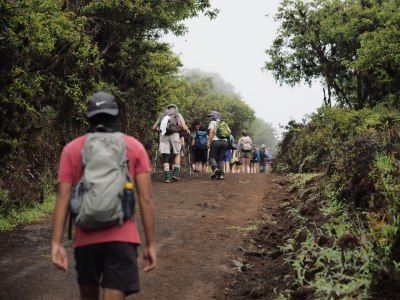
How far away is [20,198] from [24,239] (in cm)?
214

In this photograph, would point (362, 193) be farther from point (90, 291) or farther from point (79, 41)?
point (79, 41)

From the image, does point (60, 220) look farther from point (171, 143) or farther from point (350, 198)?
point (171, 143)

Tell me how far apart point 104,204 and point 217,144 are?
11435 mm

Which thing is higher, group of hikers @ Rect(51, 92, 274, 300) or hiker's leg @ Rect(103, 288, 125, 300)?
group of hikers @ Rect(51, 92, 274, 300)

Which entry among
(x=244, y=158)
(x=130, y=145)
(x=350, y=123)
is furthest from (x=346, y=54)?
(x=130, y=145)

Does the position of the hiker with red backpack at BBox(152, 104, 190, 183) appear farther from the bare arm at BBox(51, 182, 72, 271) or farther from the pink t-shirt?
the bare arm at BBox(51, 182, 72, 271)

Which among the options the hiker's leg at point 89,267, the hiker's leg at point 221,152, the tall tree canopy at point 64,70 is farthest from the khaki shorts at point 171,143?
the hiker's leg at point 89,267

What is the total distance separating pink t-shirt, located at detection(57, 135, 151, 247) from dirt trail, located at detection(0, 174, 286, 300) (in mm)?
2280

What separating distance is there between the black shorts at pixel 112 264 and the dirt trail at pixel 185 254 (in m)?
2.17

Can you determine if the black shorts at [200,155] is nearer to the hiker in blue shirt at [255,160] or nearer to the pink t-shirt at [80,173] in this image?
the hiker in blue shirt at [255,160]

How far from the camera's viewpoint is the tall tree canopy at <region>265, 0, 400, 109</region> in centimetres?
2388

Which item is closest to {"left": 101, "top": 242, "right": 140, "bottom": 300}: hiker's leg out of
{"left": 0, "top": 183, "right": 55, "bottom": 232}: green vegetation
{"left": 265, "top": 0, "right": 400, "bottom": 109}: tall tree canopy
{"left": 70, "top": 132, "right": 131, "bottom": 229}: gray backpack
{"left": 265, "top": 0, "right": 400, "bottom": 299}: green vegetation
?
{"left": 70, "top": 132, "right": 131, "bottom": 229}: gray backpack

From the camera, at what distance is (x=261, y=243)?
786cm

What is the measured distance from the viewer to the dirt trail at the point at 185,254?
5738 mm
